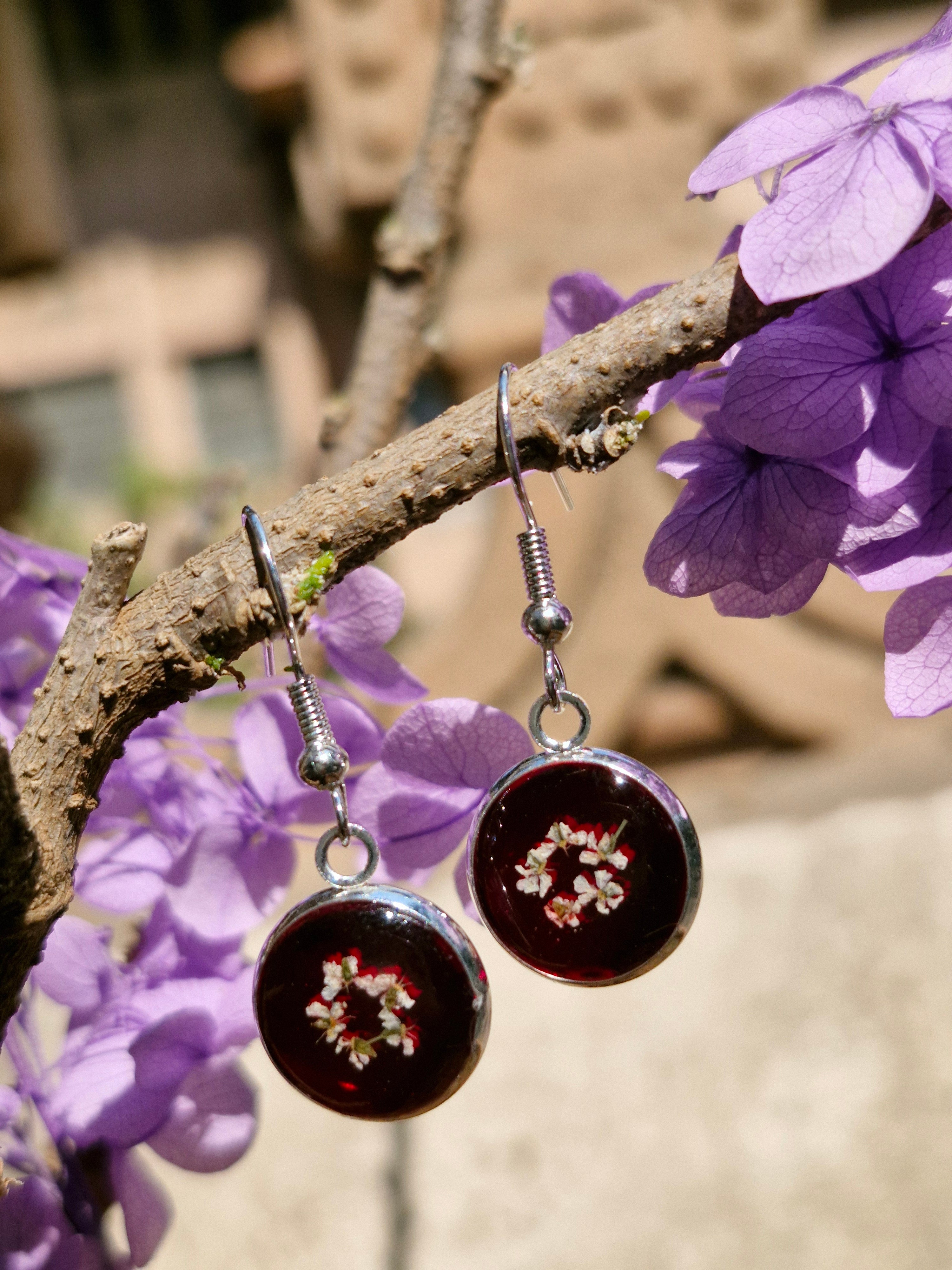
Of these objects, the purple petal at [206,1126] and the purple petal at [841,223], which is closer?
the purple petal at [841,223]

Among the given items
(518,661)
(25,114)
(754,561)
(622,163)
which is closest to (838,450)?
(754,561)

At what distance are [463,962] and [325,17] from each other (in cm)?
179

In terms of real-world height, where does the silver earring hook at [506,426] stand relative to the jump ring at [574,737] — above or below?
above

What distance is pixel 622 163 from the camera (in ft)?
4.82

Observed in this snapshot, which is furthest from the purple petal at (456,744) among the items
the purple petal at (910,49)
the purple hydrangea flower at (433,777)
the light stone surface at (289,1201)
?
the light stone surface at (289,1201)

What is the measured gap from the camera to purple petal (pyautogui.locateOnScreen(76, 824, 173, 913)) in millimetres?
408

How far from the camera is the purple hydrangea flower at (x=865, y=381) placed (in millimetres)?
288

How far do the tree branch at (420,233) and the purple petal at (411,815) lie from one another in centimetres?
24

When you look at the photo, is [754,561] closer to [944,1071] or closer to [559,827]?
[559,827]

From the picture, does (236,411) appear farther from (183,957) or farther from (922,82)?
(922,82)

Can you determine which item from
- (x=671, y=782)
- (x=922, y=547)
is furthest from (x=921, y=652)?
(x=671, y=782)

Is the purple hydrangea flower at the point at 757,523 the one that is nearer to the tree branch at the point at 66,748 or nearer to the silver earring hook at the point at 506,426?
the silver earring hook at the point at 506,426

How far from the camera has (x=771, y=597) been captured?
1.10 feet

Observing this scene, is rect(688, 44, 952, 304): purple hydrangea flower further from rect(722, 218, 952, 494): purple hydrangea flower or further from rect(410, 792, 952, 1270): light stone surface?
rect(410, 792, 952, 1270): light stone surface
